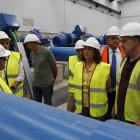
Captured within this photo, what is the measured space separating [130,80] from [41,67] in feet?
6.19

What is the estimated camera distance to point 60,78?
5.60 meters

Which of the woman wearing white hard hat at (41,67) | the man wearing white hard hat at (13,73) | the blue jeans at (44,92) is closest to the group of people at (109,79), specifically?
the man wearing white hard hat at (13,73)

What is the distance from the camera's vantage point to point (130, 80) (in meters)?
1.55

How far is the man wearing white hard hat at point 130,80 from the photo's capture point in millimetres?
1542

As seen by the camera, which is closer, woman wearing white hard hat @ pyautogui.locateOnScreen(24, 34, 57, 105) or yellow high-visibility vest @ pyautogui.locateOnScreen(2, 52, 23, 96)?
yellow high-visibility vest @ pyautogui.locateOnScreen(2, 52, 23, 96)

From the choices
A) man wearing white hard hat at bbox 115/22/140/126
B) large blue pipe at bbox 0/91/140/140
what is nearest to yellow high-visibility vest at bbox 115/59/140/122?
man wearing white hard hat at bbox 115/22/140/126

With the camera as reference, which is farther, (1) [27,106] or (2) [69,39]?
(2) [69,39]

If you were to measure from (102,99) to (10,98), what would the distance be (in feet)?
4.50

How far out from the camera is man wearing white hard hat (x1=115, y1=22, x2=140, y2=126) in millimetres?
1542

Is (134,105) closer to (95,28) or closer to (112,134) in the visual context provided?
(112,134)

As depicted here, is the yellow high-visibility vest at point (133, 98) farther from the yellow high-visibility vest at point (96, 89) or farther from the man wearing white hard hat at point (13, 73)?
the man wearing white hard hat at point (13, 73)

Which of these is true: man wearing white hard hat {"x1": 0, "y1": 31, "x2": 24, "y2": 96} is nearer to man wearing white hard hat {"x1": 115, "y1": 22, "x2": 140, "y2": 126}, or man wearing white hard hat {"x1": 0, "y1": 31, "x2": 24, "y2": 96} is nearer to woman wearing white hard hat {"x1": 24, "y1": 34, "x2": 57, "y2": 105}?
woman wearing white hard hat {"x1": 24, "y1": 34, "x2": 57, "y2": 105}

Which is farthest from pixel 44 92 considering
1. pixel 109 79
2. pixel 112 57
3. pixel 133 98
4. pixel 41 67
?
pixel 133 98

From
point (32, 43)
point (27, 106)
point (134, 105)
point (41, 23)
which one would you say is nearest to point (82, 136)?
point (27, 106)
